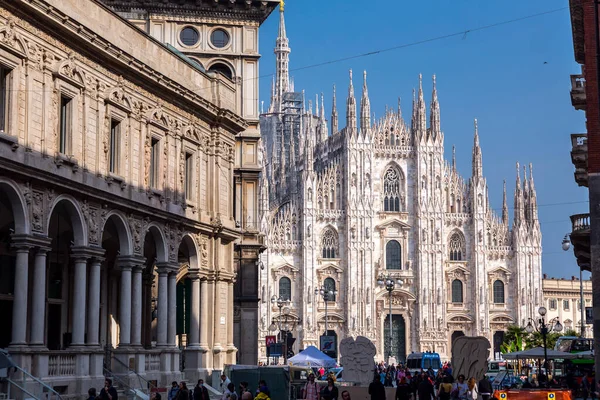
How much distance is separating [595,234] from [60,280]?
15.1 m

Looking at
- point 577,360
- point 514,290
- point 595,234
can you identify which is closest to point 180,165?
point 595,234

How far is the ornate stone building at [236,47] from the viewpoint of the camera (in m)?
47.3

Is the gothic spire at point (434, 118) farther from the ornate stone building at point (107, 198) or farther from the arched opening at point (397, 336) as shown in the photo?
the ornate stone building at point (107, 198)

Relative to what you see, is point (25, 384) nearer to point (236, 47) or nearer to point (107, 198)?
point (107, 198)

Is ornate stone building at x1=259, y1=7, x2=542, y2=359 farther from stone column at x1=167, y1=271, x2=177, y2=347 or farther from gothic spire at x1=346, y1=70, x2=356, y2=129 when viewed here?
stone column at x1=167, y1=271, x2=177, y2=347

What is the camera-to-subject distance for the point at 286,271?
94375 mm

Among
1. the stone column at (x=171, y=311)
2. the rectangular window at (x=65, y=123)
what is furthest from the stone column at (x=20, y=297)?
the stone column at (x=171, y=311)

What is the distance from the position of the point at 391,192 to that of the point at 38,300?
7326 cm

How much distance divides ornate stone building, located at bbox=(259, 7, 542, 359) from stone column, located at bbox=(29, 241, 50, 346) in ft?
221

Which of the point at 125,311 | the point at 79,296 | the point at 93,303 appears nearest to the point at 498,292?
the point at 125,311

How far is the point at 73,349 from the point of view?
90.9ft

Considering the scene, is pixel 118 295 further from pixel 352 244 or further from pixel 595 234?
pixel 352 244

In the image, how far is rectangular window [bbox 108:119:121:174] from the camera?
3070 cm

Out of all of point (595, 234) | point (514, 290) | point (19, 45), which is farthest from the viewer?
point (514, 290)
